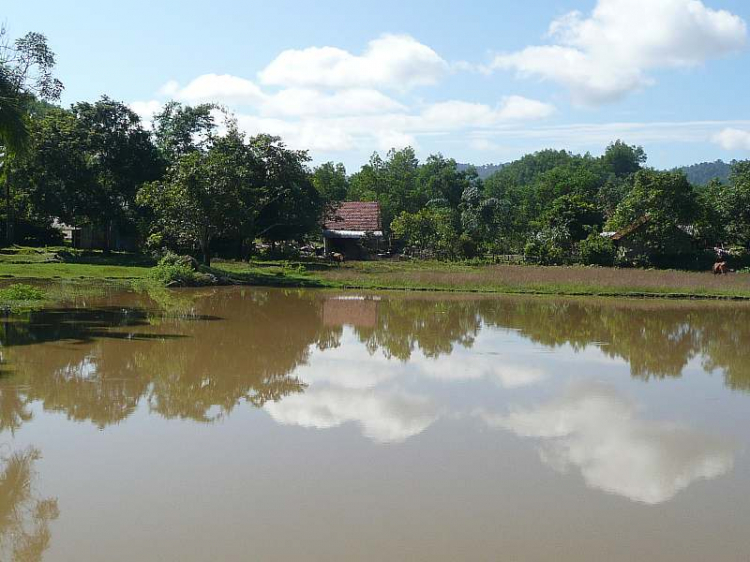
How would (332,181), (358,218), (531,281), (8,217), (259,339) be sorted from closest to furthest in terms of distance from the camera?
(259,339)
(531,281)
(8,217)
(358,218)
(332,181)

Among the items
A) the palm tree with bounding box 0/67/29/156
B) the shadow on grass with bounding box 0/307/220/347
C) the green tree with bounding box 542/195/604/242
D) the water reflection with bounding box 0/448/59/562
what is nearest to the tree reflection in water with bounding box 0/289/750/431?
the shadow on grass with bounding box 0/307/220/347

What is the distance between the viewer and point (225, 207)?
26.5m

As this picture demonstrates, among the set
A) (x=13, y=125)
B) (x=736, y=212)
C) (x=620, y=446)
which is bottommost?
(x=620, y=446)

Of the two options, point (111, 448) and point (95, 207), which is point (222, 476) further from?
point (95, 207)

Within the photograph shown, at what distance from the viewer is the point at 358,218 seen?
1635 inches

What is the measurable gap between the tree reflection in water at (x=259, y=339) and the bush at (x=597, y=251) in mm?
12467

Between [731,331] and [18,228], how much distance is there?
1293 inches

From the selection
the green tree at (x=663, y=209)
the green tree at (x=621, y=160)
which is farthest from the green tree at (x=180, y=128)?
the green tree at (x=621, y=160)

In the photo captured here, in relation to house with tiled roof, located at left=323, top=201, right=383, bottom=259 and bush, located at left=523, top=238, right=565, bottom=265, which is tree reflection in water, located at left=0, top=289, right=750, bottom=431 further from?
house with tiled roof, located at left=323, top=201, right=383, bottom=259

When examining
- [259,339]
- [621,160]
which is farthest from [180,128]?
[621,160]

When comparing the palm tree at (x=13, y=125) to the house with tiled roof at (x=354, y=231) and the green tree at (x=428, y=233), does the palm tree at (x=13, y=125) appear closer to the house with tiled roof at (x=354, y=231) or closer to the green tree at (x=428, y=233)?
the house with tiled roof at (x=354, y=231)

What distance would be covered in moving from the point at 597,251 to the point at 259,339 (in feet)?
83.0

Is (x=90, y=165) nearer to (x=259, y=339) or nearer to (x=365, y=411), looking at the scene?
(x=259, y=339)

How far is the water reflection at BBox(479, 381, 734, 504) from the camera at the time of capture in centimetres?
636
